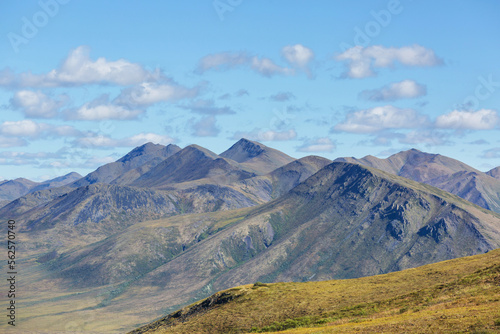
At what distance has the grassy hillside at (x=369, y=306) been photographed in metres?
75.2

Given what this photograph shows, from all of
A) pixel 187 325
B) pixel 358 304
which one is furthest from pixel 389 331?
pixel 187 325

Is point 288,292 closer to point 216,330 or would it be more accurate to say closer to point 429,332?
point 216,330

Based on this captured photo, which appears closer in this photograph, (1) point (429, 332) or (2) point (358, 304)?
(1) point (429, 332)

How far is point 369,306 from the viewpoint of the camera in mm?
107625

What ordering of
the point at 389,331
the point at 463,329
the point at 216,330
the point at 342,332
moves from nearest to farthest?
the point at 463,329 → the point at 389,331 → the point at 342,332 → the point at 216,330

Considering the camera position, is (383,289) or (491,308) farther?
(383,289)

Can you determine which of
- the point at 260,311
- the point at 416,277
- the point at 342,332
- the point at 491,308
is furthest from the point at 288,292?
the point at 491,308

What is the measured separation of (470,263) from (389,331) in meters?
62.2

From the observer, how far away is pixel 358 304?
111 m

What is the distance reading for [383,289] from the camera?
4830 inches

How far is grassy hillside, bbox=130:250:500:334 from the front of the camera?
75.2m

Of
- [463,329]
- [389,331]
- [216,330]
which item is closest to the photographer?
[463,329]

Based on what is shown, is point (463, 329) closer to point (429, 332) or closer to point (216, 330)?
point (429, 332)

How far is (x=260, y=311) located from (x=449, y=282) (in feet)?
141
